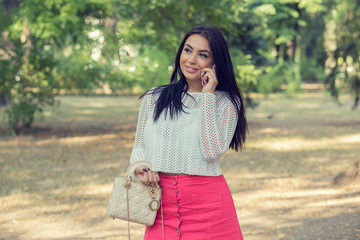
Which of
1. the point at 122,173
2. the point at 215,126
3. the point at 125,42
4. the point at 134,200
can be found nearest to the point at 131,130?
the point at 125,42

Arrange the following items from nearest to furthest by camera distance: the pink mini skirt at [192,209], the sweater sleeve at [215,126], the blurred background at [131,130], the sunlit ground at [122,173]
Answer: the sweater sleeve at [215,126]
the pink mini skirt at [192,209]
the sunlit ground at [122,173]
the blurred background at [131,130]

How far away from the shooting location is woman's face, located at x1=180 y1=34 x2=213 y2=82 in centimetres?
287

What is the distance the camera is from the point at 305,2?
41.0 feet

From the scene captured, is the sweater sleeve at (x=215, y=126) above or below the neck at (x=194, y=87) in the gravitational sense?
below

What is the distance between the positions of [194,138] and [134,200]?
0.45 metres

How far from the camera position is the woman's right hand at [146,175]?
2.73 m

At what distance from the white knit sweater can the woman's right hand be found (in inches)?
1.6

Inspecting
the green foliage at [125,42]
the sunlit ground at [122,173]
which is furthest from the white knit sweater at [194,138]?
the green foliage at [125,42]

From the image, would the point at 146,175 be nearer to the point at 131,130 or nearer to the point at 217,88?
the point at 217,88

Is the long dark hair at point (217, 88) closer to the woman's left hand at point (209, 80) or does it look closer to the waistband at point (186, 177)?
the woman's left hand at point (209, 80)

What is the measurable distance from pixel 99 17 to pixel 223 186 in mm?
11210

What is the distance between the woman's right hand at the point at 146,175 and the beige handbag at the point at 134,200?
2cm

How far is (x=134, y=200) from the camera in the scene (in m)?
2.76

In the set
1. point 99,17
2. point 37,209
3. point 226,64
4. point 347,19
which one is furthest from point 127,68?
point 226,64
